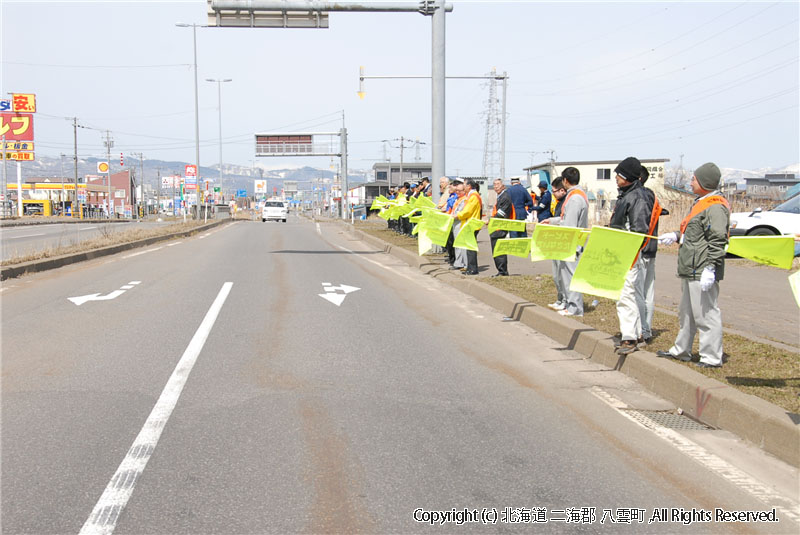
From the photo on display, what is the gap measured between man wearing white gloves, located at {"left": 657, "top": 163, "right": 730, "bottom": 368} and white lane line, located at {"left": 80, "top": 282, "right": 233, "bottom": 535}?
4425mm

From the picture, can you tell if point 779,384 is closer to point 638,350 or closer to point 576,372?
point 638,350

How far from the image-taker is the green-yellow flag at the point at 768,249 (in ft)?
18.2

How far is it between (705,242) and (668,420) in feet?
5.37

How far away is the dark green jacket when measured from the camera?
594cm

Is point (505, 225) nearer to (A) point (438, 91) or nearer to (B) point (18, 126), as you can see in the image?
(A) point (438, 91)

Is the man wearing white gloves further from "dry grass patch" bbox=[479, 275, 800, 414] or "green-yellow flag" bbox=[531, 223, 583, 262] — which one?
"green-yellow flag" bbox=[531, 223, 583, 262]

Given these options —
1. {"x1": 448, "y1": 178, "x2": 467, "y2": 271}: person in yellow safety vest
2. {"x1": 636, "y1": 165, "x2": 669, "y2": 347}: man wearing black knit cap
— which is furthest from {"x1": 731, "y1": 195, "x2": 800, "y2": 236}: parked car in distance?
{"x1": 636, "y1": 165, "x2": 669, "y2": 347}: man wearing black knit cap

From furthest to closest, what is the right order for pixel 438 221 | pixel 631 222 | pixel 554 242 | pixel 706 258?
pixel 438 221
pixel 554 242
pixel 631 222
pixel 706 258

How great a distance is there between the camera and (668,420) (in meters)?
5.41

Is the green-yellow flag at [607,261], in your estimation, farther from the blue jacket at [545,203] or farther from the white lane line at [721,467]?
the blue jacket at [545,203]

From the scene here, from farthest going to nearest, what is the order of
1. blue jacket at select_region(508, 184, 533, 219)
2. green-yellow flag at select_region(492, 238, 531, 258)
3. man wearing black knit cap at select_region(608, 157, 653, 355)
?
1. blue jacket at select_region(508, 184, 533, 219)
2. green-yellow flag at select_region(492, 238, 531, 258)
3. man wearing black knit cap at select_region(608, 157, 653, 355)

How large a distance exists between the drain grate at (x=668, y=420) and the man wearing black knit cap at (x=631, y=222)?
1.21 metres

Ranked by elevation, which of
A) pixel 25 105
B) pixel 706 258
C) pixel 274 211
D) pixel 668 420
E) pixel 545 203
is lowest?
pixel 668 420

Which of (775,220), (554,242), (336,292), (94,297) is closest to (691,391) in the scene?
(554,242)
